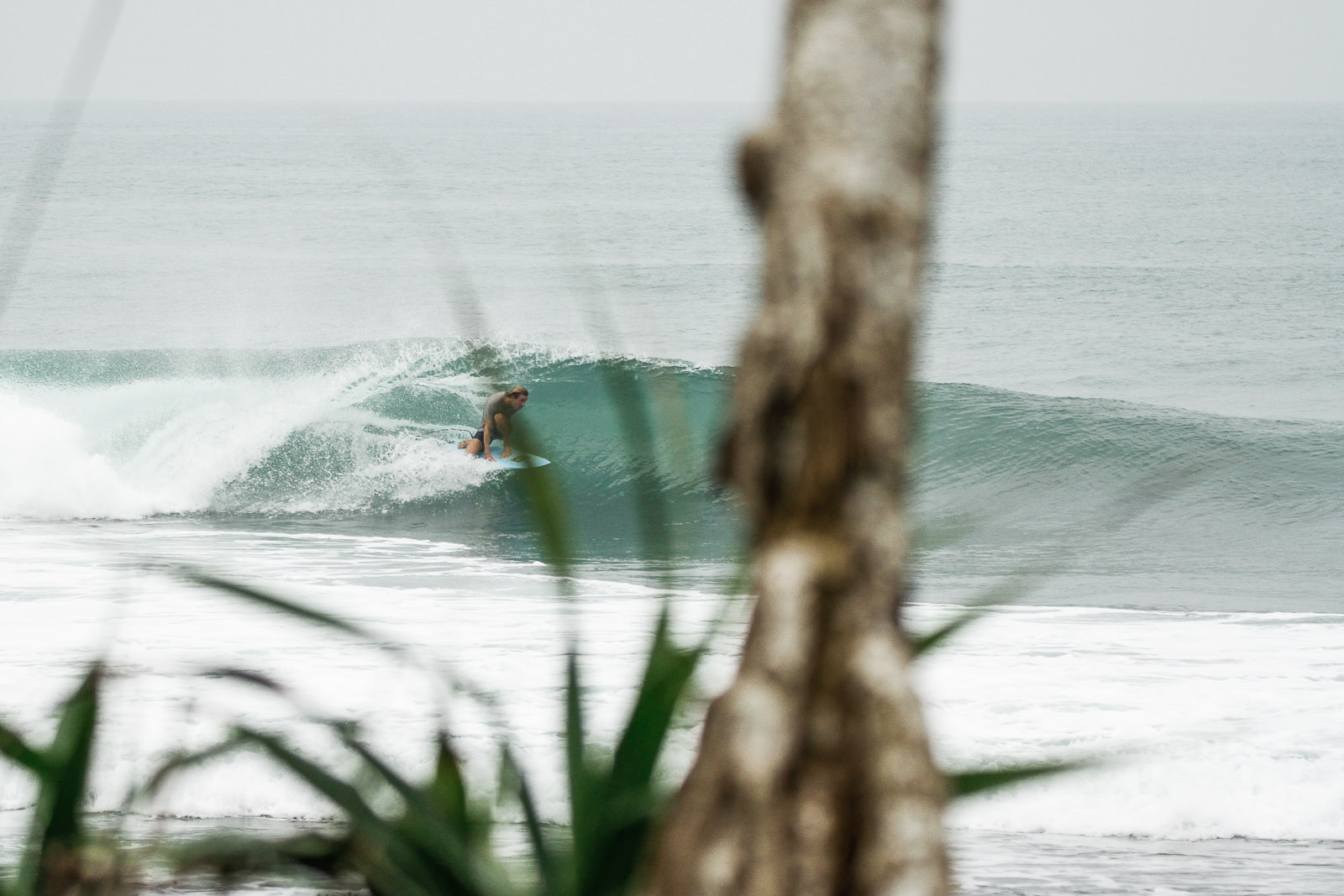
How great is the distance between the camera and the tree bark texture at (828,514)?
59cm

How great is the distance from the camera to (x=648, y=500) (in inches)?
44.1

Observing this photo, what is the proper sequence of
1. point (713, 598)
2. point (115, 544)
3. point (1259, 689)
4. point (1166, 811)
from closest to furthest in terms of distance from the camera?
point (1166, 811), point (1259, 689), point (713, 598), point (115, 544)

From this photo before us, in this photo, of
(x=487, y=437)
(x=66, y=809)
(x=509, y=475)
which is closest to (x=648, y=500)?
(x=66, y=809)

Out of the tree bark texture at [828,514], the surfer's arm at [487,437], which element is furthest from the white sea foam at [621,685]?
the surfer's arm at [487,437]

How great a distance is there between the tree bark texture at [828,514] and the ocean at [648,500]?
0.12ft

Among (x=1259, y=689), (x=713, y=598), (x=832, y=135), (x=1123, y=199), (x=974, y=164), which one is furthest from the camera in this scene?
(x=974, y=164)

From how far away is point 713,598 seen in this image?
982 centimetres

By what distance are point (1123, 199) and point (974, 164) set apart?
16.8 metres

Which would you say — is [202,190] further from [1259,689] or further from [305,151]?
[1259,689]

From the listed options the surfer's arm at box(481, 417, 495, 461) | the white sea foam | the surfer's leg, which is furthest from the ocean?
the surfer's arm at box(481, 417, 495, 461)

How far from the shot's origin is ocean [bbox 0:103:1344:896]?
173 inches

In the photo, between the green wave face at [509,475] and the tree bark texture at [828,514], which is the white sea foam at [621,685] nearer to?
the tree bark texture at [828,514]

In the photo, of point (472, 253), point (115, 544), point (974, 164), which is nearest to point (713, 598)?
point (115, 544)

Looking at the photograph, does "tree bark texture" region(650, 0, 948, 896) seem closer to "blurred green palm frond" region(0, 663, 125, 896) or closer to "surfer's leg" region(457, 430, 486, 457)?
"blurred green palm frond" region(0, 663, 125, 896)
